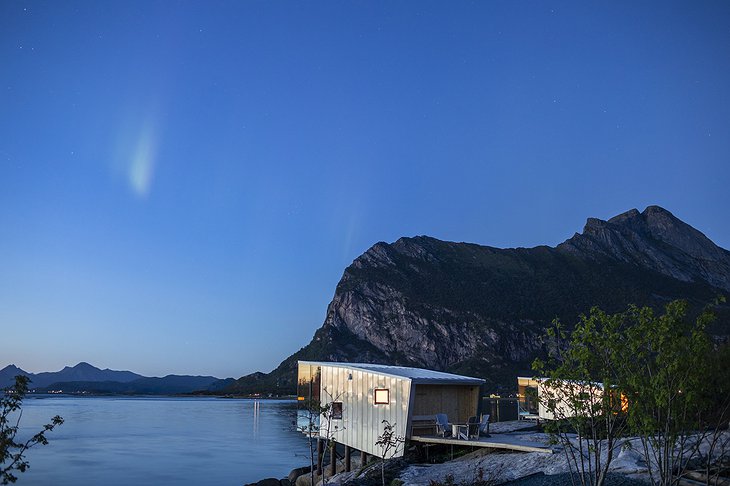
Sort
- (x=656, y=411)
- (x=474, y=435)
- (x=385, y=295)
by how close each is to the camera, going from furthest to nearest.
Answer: (x=385, y=295)
(x=474, y=435)
(x=656, y=411)

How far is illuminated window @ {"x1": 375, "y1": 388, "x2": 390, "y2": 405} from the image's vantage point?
24.4 meters

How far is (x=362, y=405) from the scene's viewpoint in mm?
25578

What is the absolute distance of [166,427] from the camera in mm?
80812

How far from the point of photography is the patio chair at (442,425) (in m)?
23.4

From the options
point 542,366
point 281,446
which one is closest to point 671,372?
point 542,366

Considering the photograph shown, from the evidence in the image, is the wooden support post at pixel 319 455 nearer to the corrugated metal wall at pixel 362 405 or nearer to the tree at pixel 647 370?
the corrugated metal wall at pixel 362 405

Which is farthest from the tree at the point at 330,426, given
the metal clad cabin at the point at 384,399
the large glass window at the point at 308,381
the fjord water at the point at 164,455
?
the fjord water at the point at 164,455

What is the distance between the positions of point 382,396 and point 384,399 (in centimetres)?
17

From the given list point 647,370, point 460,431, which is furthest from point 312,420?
point 647,370

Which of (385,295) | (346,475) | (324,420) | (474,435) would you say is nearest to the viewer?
(474,435)

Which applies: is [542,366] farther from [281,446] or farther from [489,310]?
[489,310]

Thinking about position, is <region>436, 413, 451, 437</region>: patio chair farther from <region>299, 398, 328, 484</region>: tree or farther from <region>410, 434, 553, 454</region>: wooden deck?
<region>299, 398, 328, 484</region>: tree

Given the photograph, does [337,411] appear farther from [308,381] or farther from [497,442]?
[497,442]

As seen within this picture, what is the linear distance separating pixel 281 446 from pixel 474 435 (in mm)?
38711
